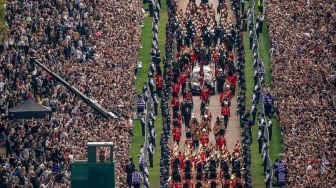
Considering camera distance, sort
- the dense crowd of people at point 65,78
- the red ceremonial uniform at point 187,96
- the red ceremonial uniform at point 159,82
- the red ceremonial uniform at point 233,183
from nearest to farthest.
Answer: the red ceremonial uniform at point 233,183 → the dense crowd of people at point 65,78 → the red ceremonial uniform at point 187,96 → the red ceremonial uniform at point 159,82

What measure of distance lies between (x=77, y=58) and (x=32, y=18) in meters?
7.44

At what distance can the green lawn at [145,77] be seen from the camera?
366 ft

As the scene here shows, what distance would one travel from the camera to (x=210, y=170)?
357 feet

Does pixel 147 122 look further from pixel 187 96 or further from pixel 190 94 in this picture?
pixel 190 94

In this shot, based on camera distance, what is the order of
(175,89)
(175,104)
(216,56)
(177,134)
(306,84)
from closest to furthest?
1. (177,134)
2. (306,84)
3. (175,104)
4. (175,89)
5. (216,56)

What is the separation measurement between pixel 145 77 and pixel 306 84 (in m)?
13.0

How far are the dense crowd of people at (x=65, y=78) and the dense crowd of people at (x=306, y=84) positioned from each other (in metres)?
8.32

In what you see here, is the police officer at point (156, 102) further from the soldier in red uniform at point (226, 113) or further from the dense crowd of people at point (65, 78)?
the soldier in red uniform at point (226, 113)

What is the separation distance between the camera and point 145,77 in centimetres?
12762

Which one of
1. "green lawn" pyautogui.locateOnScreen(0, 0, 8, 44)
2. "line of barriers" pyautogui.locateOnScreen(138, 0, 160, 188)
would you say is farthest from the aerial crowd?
"green lawn" pyautogui.locateOnScreen(0, 0, 8, 44)

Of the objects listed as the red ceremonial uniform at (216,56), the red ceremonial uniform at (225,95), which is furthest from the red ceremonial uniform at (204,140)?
the red ceremonial uniform at (216,56)

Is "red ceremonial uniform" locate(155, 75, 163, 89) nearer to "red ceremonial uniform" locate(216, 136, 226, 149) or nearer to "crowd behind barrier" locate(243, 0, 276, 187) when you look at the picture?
"crowd behind barrier" locate(243, 0, 276, 187)

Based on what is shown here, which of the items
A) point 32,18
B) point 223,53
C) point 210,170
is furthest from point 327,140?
point 32,18

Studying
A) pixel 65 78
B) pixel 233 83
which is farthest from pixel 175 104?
pixel 65 78
